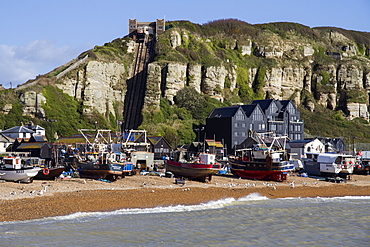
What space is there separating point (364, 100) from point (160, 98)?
56941 mm

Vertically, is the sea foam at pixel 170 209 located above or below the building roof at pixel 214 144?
below

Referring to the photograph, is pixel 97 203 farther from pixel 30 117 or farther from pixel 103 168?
pixel 30 117

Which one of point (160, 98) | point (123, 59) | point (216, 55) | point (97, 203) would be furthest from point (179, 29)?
point (97, 203)

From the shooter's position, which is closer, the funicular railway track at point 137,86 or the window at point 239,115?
the window at point 239,115

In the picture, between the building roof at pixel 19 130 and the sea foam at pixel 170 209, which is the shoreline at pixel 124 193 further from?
the building roof at pixel 19 130

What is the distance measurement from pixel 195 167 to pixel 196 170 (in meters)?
0.33

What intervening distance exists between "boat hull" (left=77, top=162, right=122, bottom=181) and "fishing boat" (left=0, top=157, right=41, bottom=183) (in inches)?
286

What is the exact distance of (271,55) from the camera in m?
132

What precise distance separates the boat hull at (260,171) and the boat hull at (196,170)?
6.90 metres

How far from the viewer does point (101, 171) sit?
44812mm

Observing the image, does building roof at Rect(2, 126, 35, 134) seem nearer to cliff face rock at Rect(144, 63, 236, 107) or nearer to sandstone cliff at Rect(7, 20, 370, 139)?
sandstone cliff at Rect(7, 20, 370, 139)

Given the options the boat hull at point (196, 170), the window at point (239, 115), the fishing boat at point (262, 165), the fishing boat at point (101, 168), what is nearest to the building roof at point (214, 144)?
the window at point (239, 115)

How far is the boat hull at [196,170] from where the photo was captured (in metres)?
46.6

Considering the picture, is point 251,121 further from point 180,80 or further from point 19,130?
point 19,130
